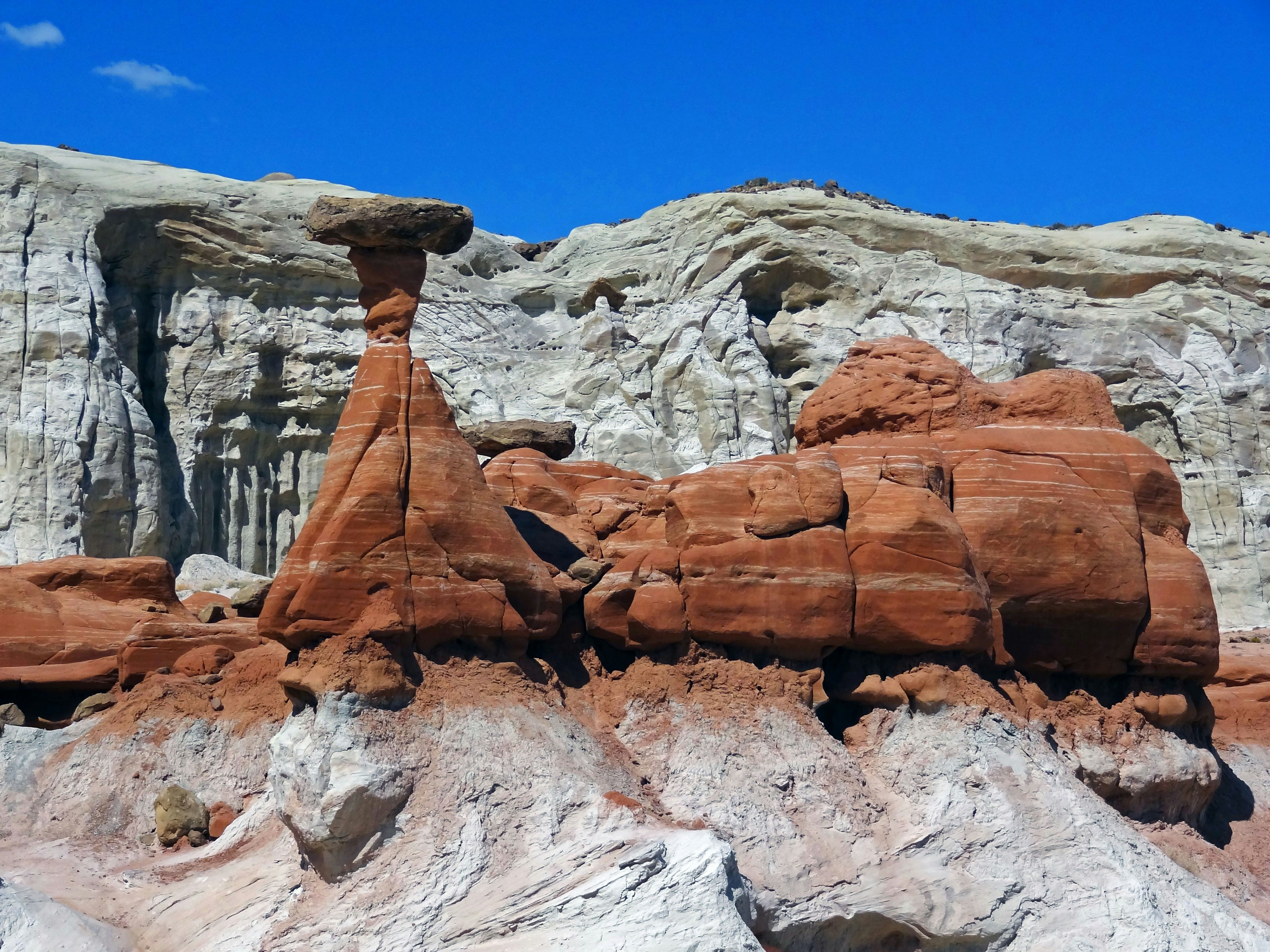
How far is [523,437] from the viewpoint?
68.0 feet

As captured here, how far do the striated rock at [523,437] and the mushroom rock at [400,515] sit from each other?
186 inches

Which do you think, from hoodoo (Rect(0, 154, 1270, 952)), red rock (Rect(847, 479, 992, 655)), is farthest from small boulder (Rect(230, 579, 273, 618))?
red rock (Rect(847, 479, 992, 655))

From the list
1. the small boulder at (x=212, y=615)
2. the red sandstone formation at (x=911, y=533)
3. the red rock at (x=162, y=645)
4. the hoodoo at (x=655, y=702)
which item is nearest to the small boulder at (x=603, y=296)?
the small boulder at (x=212, y=615)

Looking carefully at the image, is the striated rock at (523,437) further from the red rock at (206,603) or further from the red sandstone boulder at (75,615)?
the red rock at (206,603)

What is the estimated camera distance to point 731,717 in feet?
51.2

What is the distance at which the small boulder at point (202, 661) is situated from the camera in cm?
1822

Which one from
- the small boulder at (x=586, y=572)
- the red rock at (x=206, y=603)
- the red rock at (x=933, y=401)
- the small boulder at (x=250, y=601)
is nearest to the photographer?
the small boulder at (x=586, y=572)

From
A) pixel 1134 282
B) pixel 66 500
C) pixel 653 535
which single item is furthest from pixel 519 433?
pixel 1134 282

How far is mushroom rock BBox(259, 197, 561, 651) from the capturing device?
46.8 feet

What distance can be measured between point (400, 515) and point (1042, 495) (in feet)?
25.2

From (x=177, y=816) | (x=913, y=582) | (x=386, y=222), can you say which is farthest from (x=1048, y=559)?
(x=177, y=816)

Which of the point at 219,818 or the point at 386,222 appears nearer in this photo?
the point at 386,222

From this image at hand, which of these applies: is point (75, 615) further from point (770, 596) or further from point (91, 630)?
point (770, 596)

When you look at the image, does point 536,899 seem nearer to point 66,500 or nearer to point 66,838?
point 66,838
